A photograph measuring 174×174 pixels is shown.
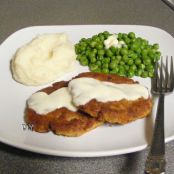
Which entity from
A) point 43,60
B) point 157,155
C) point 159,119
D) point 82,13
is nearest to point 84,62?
point 43,60

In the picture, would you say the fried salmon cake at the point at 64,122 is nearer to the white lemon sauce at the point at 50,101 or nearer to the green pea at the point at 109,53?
the white lemon sauce at the point at 50,101

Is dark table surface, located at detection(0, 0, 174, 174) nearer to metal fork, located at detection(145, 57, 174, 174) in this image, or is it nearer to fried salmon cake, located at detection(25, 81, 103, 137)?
metal fork, located at detection(145, 57, 174, 174)

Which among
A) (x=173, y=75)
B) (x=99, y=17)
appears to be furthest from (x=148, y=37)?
(x=99, y=17)

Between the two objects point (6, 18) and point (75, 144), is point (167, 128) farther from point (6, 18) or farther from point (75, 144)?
point (6, 18)

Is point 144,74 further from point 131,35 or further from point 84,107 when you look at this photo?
point 84,107

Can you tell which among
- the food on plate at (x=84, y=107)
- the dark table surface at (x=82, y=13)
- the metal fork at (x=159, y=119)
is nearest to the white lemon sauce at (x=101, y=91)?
the food on plate at (x=84, y=107)

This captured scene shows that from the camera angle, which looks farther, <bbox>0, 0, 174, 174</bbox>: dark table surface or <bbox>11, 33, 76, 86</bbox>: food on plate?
<bbox>0, 0, 174, 174</bbox>: dark table surface

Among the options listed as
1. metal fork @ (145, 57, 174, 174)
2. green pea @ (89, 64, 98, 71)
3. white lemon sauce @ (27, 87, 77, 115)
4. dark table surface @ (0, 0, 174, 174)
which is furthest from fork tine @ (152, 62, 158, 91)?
dark table surface @ (0, 0, 174, 174)
